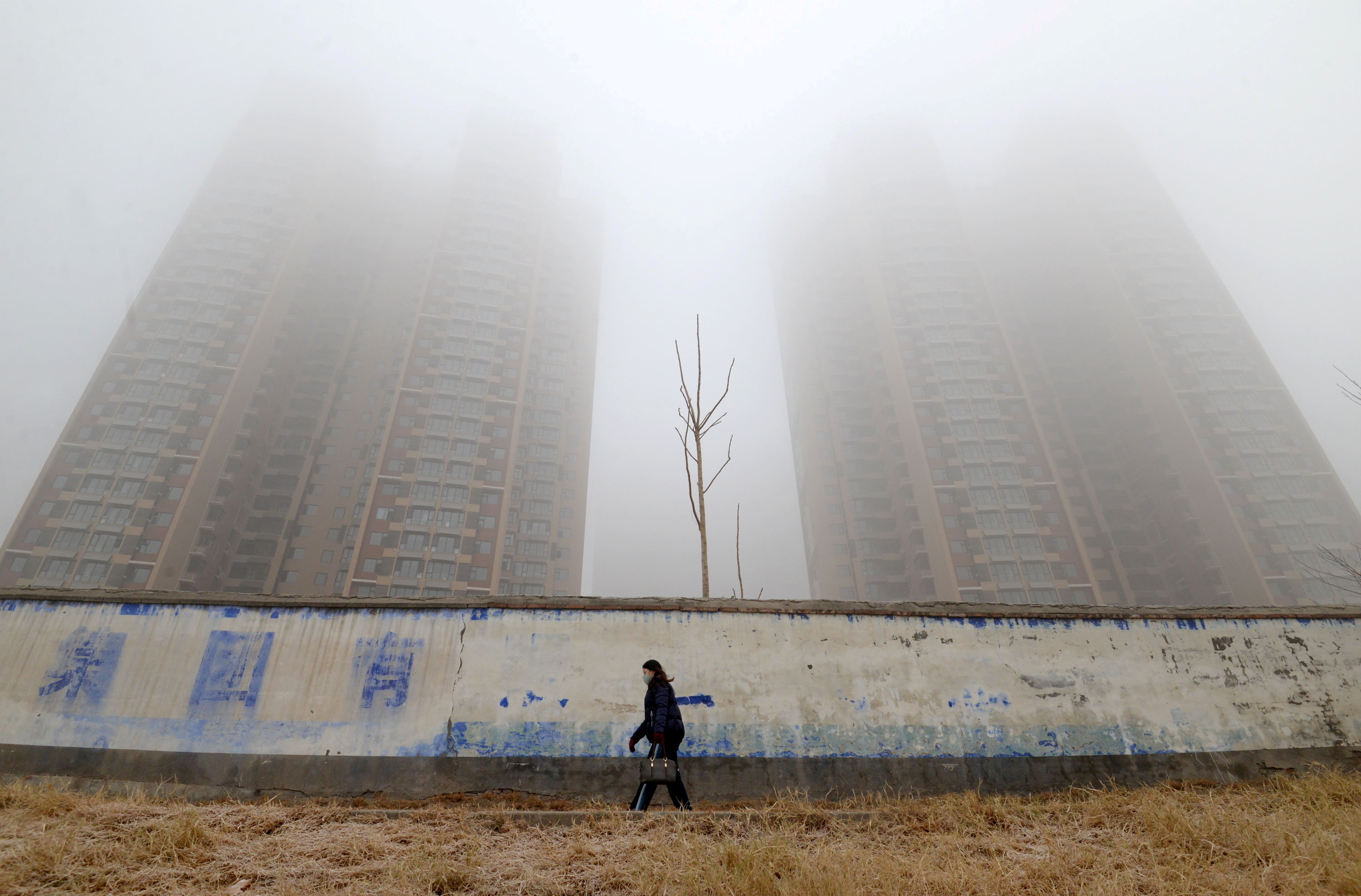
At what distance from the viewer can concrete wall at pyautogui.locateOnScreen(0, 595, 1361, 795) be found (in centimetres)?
802

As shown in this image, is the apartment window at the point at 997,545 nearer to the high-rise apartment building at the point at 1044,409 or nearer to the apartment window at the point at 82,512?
the high-rise apartment building at the point at 1044,409

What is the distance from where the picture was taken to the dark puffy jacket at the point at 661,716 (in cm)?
649

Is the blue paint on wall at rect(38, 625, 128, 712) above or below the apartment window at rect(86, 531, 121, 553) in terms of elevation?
below

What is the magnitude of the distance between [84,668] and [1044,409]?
3785 inches

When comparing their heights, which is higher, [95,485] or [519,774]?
[95,485]

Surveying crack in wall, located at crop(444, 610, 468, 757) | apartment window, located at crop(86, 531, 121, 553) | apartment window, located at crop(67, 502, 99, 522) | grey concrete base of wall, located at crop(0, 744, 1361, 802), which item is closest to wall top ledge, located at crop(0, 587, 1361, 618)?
crack in wall, located at crop(444, 610, 468, 757)

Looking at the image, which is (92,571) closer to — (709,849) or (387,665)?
(387,665)

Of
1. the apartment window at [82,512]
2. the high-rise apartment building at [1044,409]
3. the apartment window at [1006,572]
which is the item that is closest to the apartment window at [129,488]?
the apartment window at [82,512]

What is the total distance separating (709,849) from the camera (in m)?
4.82

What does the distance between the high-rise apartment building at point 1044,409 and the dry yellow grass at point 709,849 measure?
59.2 m

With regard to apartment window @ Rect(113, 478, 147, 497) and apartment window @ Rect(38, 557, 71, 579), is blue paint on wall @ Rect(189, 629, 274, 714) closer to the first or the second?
→ apartment window @ Rect(38, 557, 71, 579)

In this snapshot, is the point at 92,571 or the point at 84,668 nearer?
the point at 84,668

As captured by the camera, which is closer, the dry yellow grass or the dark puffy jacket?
the dry yellow grass

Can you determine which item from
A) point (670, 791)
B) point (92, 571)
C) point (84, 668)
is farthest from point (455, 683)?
point (92, 571)
